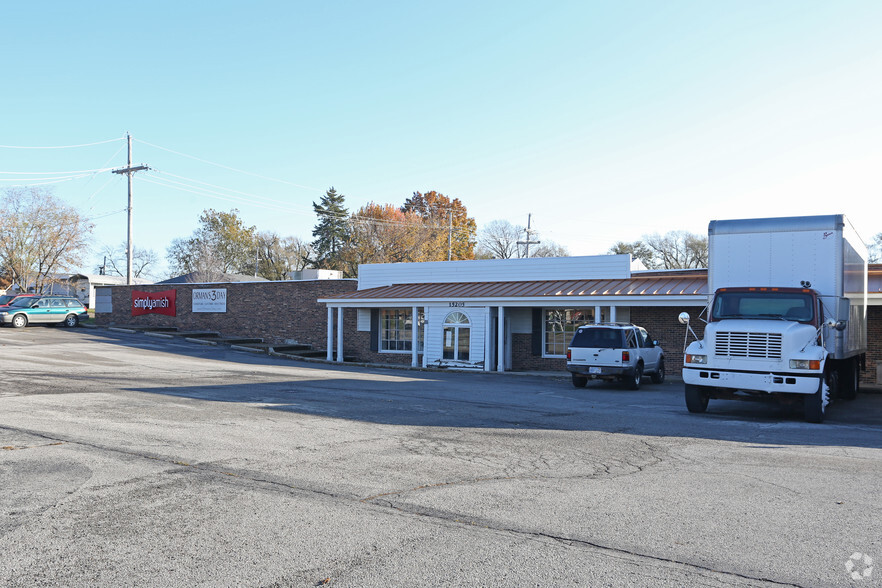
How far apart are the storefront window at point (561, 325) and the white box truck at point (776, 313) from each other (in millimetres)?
10822

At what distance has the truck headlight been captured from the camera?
480 inches

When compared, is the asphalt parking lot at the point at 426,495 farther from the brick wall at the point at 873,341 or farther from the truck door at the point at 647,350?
the brick wall at the point at 873,341

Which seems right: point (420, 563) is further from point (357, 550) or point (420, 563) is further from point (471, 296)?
point (471, 296)

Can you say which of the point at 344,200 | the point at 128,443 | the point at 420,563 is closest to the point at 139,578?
the point at 420,563

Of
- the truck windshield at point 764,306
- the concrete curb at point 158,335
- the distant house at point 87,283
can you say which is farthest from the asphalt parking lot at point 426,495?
the distant house at point 87,283

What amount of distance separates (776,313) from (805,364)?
1292 mm

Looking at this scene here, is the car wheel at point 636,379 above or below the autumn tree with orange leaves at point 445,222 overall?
below

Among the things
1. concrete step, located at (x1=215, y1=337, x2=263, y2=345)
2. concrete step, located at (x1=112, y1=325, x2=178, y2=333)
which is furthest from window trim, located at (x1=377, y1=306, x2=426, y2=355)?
concrete step, located at (x1=112, y1=325, x2=178, y2=333)

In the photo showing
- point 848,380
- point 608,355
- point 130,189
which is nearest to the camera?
point 848,380

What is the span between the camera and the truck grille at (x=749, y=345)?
12.5 m

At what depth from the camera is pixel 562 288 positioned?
25.3 metres

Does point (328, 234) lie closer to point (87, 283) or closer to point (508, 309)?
point (87, 283)

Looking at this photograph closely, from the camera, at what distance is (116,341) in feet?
102

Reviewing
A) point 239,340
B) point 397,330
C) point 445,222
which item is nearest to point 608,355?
point 397,330
